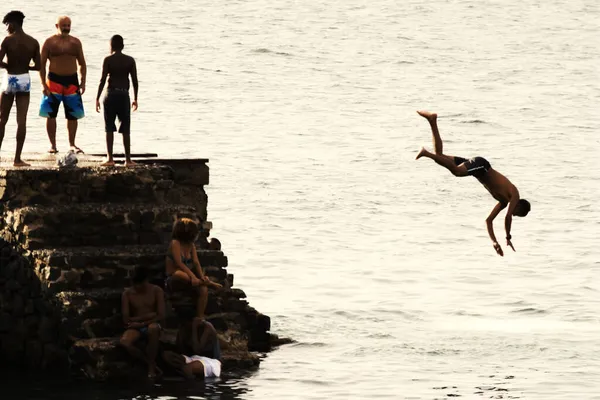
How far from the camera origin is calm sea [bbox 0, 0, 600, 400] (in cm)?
2841

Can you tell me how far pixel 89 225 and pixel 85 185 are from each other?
629 millimetres

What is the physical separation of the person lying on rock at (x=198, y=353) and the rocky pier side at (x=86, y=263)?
23cm

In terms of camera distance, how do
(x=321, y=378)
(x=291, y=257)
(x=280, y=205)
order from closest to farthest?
1. (x=321, y=378)
2. (x=291, y=257)
3. (x=280, y=205)

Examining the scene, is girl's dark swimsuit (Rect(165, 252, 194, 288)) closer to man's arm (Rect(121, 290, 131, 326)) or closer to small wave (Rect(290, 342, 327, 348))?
man's arm (Rect(121, 290, 131, 326))

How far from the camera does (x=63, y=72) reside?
86.8 feet

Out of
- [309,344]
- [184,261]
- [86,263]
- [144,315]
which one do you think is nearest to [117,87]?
[86,263]

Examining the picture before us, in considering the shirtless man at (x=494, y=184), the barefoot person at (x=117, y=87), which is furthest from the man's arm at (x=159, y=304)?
the shirtless man at (x=494, y=184)

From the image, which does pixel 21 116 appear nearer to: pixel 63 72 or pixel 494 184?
pixel 63 72

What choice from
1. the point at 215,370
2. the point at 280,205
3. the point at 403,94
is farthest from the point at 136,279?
the point at 403,94

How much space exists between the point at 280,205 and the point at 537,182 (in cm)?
998

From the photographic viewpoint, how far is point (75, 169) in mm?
25188

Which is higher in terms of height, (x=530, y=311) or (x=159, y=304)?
(x=159, y=304)

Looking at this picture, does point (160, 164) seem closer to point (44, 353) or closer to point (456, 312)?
point (44, 353)

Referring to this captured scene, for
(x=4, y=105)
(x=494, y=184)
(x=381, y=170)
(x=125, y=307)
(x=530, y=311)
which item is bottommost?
(x=530, y=311)
